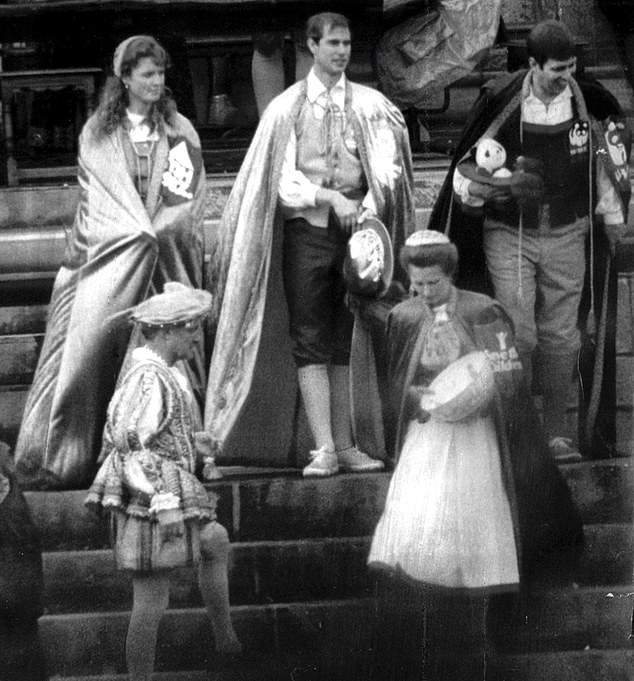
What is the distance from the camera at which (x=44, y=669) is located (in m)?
8.33

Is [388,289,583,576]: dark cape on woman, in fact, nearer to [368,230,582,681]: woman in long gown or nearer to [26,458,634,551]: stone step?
[368,230,582,681]: woman in long gown

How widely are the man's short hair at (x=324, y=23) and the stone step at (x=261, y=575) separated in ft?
6.84

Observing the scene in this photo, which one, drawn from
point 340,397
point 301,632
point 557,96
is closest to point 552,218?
point 557,96

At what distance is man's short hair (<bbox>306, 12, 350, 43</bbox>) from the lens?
8242 mm

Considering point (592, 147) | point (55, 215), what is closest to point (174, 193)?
point (55, 215)

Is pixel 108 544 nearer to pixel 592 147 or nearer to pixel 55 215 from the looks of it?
pixel 55 215

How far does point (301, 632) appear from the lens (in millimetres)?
8375

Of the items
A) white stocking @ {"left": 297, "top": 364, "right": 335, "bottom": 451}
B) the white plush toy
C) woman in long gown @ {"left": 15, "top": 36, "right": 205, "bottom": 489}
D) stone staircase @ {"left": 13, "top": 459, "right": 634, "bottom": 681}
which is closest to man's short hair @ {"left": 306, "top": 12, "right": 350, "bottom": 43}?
woman in long gown @ {"left": 15, "top": 36, "right": 205, "bottom": 489}

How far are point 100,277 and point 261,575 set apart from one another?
1.40 meters

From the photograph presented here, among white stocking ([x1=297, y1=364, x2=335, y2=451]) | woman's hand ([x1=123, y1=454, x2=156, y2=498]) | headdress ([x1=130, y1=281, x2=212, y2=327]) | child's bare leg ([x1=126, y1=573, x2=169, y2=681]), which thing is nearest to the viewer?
woman's hand ([x1=123, y1=454, x2=156, y2=498])

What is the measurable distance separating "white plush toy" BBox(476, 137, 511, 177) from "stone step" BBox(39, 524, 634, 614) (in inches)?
63.5

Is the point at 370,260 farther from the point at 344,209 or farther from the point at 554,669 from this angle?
the point at 554,669

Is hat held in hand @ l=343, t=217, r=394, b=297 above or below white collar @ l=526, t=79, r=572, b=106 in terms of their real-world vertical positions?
below

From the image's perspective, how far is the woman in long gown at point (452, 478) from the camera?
8.24 metres
